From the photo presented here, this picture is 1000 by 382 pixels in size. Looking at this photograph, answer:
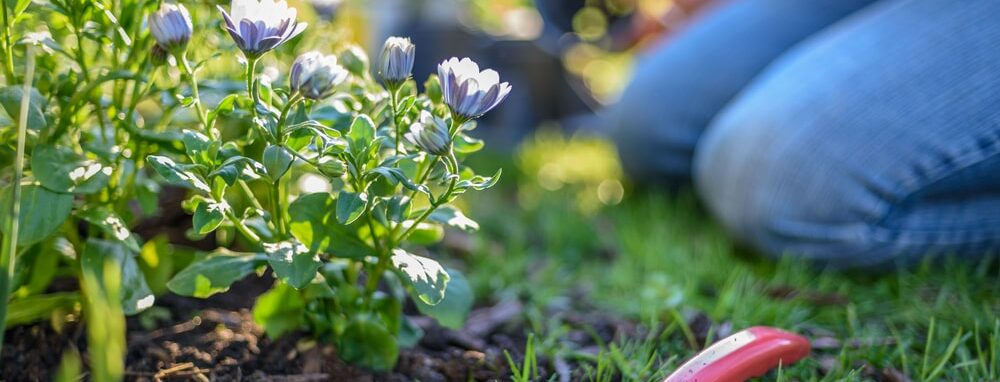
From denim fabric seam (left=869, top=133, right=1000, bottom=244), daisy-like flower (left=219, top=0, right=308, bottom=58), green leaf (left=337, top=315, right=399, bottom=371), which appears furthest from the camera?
denim fabric seam (left=869, top=133, right=1000, bottom=244)

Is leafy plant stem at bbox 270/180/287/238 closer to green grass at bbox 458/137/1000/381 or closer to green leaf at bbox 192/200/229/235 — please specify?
green leaf at bbox 192/200/229/235

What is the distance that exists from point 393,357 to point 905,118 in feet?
2.57

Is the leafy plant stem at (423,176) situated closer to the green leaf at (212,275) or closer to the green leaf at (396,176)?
the green leaf at (396,176)

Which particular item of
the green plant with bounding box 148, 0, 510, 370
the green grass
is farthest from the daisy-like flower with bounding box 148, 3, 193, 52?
the green grass

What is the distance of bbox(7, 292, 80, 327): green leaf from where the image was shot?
3.01ft

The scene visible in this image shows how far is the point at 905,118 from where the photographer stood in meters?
1.23

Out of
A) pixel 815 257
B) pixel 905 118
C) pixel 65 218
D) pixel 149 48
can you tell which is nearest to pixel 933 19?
pixel 905 118

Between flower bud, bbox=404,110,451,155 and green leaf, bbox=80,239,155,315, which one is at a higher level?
flower bud, bbox=404,110,451,155

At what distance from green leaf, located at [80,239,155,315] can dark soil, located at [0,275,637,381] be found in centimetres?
9

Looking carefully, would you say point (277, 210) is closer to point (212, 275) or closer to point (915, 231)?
point (212, 275)

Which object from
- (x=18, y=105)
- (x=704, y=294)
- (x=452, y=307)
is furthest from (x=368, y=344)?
(x=704, y=294)

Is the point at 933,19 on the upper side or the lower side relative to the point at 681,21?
upper

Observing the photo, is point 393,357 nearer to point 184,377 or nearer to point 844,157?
point 184,377

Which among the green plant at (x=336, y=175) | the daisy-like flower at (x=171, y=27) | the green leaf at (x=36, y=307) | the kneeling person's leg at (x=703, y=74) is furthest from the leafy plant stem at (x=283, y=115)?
the kneeling person's leg at (x=703, y=74)
